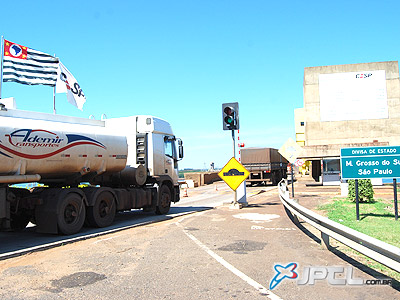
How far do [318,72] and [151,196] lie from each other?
34270 millimetres

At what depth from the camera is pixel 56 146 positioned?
9625 millimetres

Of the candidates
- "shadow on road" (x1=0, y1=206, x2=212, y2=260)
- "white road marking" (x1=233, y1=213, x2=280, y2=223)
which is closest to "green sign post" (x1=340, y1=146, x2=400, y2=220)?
"white road marking" (x1=233, y1=213, x2=280, y2=223)

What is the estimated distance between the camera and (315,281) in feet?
17.9

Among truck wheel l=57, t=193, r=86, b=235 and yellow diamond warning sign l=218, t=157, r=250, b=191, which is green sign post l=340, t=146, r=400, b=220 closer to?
yellow diamond warning sign l=218, t=157, r=250, b=191

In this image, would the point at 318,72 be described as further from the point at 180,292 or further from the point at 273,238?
the point at 180,292

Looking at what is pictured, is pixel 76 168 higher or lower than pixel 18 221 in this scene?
higher

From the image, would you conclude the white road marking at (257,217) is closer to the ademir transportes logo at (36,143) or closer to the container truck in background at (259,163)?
the ademir transportes logo at (36,143)

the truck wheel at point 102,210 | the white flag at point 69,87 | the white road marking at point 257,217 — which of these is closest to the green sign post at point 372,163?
the white road marking at point 257,217

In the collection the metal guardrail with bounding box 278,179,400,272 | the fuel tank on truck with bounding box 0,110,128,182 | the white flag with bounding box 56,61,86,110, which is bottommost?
the metal guardrail with bounding box 278,179,400,272

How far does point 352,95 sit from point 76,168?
1526 inches

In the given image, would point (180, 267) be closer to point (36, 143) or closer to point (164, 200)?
point (36, 143)

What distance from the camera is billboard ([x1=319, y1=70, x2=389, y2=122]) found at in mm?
41938

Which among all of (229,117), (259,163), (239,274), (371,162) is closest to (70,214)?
(239,274)

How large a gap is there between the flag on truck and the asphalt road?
8103 mm
